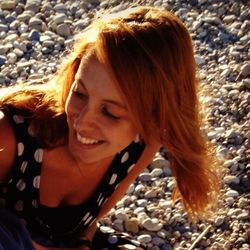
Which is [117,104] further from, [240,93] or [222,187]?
[240,93]

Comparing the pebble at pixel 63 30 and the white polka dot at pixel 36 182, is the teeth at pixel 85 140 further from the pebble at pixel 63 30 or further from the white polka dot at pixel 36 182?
the pebble at pixel 63 30

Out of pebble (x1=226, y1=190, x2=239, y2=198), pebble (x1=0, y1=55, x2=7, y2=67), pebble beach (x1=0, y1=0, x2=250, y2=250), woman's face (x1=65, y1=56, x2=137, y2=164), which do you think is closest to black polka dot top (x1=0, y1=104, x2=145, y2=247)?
woman's face (x1=65, y1=56, x2=137, y2=164)

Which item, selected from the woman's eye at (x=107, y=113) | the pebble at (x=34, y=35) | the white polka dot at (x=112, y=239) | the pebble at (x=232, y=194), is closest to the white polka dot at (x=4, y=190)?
the woman's eye at (x=107, y=113)

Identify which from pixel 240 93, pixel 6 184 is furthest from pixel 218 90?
pixel 6 184

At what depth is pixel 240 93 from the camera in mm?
3254

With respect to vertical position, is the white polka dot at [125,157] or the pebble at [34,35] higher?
the white polka dot at [125,157]

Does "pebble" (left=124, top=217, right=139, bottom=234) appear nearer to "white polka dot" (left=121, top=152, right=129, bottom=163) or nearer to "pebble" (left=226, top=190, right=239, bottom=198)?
"pebble" (left=226, top=190, right=239, bottom=198)

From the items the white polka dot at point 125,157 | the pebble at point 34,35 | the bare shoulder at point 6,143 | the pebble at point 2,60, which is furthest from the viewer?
the pebble at point 34,35

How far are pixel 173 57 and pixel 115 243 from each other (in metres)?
0.83

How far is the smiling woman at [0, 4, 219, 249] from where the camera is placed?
1.59m

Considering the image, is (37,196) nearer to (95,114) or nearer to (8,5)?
(95,114)

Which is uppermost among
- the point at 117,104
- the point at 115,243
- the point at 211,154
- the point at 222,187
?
the point at 117,104

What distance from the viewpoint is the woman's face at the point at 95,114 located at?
5.23 feet

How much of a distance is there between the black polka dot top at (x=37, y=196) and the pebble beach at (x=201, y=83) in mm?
282
